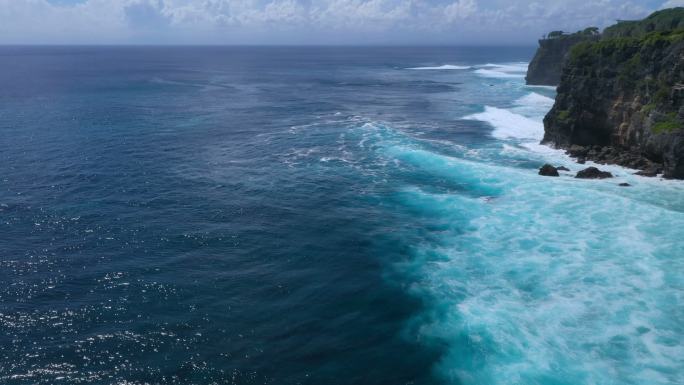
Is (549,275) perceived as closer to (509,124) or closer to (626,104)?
(626,104)


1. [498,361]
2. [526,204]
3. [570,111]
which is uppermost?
[570,111]

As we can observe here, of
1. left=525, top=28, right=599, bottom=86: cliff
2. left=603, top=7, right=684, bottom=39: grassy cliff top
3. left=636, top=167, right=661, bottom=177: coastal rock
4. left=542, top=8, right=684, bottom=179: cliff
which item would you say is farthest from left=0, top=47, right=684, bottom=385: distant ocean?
left=525, top=28, right=599, bottom=86: cliff

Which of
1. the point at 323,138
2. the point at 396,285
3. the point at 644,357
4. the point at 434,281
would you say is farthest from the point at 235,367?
the point at 323,138

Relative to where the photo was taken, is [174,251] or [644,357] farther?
[174,251]

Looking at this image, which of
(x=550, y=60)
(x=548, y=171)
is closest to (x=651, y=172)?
(x=548, y=171)

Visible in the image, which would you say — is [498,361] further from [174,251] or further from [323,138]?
[323,138]

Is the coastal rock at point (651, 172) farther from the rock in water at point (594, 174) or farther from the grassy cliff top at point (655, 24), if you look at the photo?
the grassy cliff top at point (655, 24)

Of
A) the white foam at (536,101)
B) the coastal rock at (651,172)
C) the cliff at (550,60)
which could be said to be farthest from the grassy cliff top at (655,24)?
the coastal rock at (651,172)
